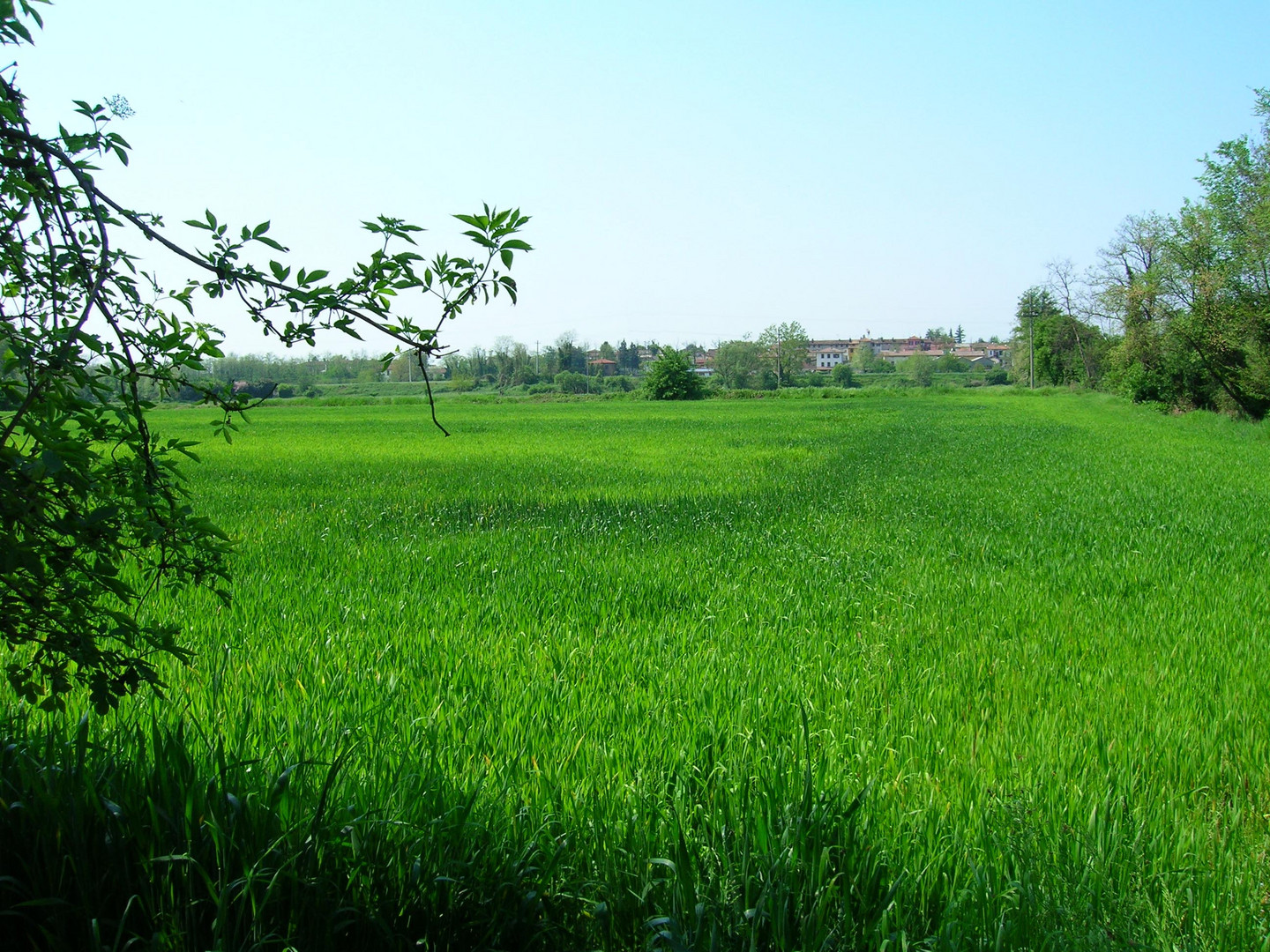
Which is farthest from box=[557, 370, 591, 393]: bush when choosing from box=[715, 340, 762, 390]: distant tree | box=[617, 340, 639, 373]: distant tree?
box=[617, 340, 639, 373]: distant tree

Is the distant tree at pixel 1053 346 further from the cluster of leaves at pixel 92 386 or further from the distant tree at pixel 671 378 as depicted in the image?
the cluster of leaves at pixel 92 386

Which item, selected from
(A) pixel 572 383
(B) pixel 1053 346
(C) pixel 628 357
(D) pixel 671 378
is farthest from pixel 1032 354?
(C) pixel 628 357

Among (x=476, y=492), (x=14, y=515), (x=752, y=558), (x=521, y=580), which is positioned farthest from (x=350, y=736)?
(x=476, y=492)

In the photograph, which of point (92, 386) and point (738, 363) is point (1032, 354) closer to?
point (738, 363)

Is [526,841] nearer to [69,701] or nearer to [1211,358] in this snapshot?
[69,701]

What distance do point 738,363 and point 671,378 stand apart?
1992 inches

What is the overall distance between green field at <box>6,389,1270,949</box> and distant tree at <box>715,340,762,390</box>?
12076 cm

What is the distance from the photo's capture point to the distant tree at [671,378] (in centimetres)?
8675

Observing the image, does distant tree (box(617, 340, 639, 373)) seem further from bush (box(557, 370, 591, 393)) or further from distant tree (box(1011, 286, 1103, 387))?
distant tree (box(1011, 286, 1103, 387))

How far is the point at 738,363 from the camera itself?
135125 millimetres

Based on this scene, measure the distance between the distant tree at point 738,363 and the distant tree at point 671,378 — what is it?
42607 millimetres

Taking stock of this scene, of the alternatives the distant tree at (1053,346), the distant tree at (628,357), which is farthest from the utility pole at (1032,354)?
the distant tree at (628,357)

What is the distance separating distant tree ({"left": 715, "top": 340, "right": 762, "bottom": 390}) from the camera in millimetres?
130500

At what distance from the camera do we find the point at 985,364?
17338 centimetres
